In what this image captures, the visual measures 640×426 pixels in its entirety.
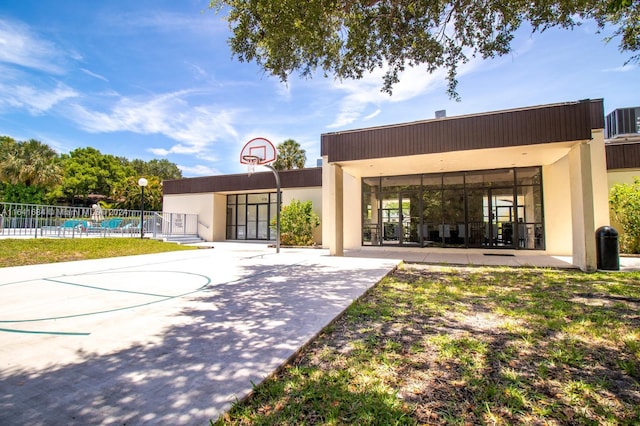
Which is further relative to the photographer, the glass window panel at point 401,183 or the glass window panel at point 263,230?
the glass window panel at point 263,230

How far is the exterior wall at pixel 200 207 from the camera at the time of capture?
19.9m

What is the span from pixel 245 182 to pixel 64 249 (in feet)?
33.1

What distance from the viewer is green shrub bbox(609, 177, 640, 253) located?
10.1m

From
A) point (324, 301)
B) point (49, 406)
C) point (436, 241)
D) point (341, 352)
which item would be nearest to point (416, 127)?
point (436, 241)

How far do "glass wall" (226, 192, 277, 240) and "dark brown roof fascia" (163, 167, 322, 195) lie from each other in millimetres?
1258

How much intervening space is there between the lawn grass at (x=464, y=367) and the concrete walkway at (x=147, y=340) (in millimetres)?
322

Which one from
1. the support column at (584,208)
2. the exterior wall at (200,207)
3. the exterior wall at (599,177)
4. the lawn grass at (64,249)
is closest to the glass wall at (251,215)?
the exterior wall at (200,207)

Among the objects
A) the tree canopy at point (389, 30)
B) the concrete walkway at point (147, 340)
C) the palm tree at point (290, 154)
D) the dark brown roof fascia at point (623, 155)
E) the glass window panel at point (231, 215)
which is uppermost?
the palm tree at point (290, 154)

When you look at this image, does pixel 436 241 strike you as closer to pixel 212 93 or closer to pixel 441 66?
pixel 441 66

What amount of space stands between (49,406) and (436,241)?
12753 mm

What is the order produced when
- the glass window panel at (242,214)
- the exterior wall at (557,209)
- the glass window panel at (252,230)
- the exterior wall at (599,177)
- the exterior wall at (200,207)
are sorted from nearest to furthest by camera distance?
the exterior wall at (599,177) → the exterior wall at (557,209) → the exterior wall at (200,207) → the glass window panel at (252,230) → the glass window panel at (242,214)

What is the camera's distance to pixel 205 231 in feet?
65.5

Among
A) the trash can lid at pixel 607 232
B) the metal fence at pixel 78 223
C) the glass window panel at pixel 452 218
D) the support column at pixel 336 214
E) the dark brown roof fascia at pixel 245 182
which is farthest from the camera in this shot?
the dark brown roof fascia at pixel 245 182

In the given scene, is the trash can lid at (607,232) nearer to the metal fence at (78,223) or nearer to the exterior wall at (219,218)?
the metal fence at (78,223)
